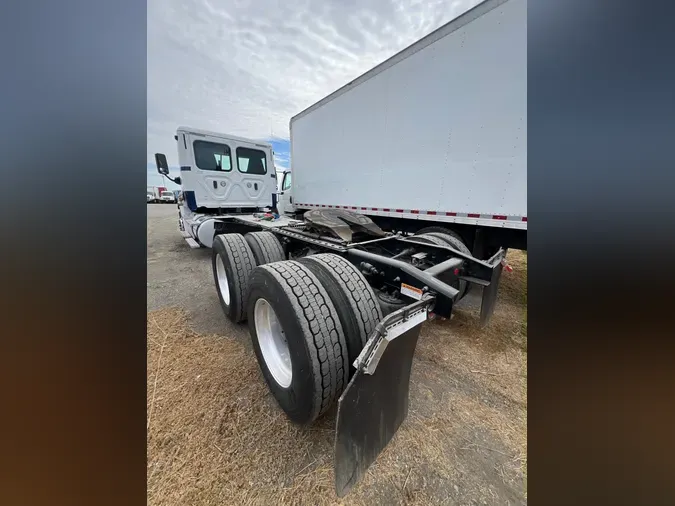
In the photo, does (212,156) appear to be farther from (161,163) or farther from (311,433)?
(311,433)

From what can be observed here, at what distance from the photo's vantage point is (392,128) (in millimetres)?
4750

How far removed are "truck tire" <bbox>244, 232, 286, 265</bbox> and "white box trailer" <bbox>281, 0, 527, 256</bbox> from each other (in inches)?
103

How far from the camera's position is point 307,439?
1.65 m

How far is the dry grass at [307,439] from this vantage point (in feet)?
4.46

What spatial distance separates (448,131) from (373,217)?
225 centimetres

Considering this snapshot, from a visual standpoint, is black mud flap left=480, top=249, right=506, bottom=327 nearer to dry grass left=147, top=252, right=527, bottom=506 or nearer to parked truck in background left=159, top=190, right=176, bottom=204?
dry grass left=147, top=252, right=527, bottom=506

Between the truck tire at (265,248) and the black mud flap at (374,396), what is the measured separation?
1978 millimetres

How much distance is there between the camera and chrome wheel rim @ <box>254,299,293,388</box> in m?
1.96

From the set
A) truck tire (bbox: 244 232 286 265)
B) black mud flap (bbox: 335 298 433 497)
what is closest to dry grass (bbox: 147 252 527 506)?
black mud flap (bbox: 335 298 433 497)
